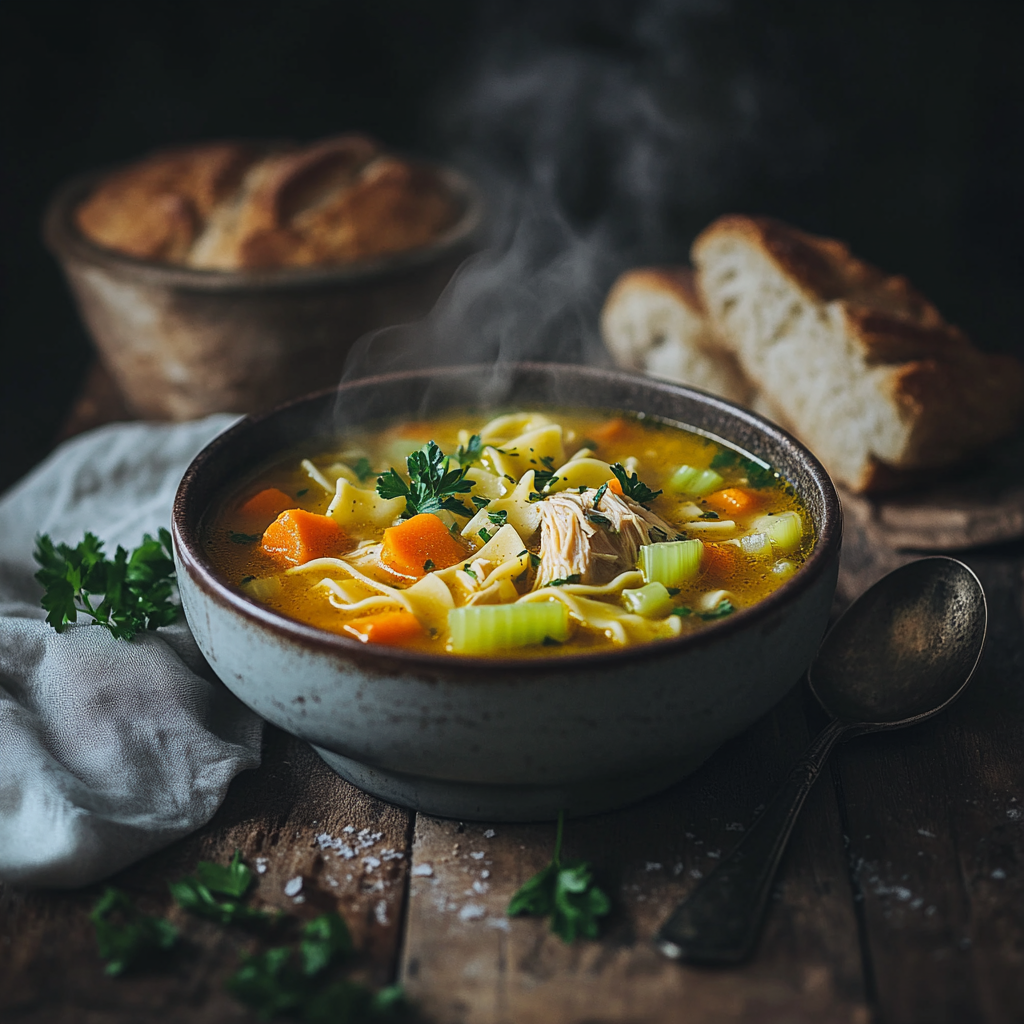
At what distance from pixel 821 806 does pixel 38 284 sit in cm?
619

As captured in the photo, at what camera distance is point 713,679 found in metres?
2.66

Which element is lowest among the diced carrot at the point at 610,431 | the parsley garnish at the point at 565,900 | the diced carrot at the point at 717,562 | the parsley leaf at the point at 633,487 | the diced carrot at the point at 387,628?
the parsley garnish at the point at 565,900

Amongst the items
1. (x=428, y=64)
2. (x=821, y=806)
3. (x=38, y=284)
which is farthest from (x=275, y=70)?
(x=821, y=806)

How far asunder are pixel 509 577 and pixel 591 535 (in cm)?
29

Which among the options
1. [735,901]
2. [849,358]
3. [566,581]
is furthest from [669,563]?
[849,358]

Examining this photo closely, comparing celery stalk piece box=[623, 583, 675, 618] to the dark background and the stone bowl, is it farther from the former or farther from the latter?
the dark background

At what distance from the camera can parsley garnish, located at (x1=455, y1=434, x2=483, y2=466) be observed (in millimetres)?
3834

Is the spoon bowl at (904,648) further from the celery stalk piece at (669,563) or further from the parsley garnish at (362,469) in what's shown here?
the parsley garnish at (362,469)

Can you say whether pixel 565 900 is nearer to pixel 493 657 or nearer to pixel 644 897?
pixel 644 897

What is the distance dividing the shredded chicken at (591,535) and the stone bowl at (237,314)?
2265 millimetres

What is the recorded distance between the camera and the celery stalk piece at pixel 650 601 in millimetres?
3072

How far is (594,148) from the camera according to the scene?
7012mm

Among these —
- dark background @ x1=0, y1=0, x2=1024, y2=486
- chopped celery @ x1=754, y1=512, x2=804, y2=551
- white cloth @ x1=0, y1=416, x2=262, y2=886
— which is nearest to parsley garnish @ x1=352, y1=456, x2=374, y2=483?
white cloth @ x1=0, y1=416, x2=262, y2=886

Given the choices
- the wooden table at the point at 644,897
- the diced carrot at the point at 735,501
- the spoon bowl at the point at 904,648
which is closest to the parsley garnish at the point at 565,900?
the wooden table at the point at 644,897
